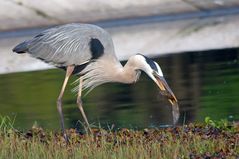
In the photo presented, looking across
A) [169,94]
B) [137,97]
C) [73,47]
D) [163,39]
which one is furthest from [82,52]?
[163,39]

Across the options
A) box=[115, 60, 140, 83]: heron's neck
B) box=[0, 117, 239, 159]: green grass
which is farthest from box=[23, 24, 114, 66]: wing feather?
box=[0, 117, 239, 159]: green grass

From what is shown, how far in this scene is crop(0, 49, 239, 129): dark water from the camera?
1300cm

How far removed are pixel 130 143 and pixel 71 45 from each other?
2731 millimetres

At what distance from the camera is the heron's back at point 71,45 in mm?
12086

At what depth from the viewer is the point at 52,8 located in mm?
29750

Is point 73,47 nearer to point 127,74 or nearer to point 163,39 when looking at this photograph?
point 127,74

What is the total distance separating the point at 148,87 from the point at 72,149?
6.65 meters

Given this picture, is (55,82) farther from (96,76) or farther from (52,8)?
(52,8)

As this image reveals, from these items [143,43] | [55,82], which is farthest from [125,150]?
[143,43]

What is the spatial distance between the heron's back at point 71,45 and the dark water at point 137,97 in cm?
94

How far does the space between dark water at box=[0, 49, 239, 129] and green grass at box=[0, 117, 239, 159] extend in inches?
69.4

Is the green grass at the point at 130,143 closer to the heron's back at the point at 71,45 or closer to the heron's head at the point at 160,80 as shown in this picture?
the heron's head at the point at 160,80

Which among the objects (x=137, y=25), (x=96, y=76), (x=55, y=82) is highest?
(x=137, y=25)

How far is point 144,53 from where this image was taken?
826 inches
